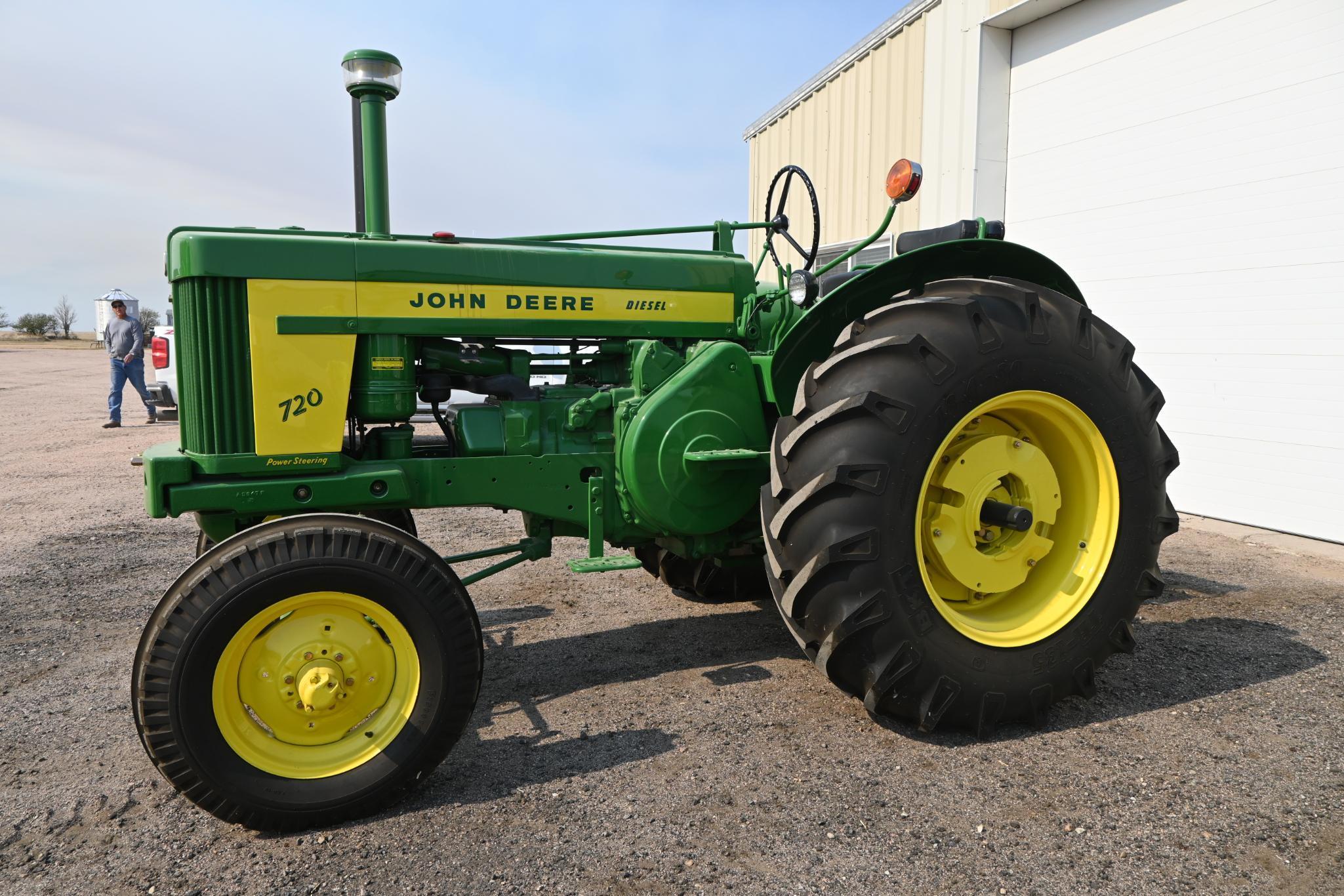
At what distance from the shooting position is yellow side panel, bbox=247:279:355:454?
108 inches

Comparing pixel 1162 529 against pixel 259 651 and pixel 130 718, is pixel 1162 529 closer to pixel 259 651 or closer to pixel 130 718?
pixel 259 651

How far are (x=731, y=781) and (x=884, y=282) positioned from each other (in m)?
1.84

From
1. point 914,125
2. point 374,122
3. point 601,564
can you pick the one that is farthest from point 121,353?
point 601,564

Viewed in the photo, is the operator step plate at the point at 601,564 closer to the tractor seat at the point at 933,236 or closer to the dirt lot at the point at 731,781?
the dirt lot at the point at 731,781

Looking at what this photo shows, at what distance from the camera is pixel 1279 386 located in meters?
5.72

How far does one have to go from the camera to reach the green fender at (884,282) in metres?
3.11

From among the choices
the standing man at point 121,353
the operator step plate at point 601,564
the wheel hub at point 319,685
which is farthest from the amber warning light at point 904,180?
the standing man at point 121,353

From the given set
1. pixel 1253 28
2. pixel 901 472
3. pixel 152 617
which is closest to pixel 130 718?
pixel 152 617

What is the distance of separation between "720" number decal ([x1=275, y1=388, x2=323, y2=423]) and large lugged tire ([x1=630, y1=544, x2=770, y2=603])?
188cm

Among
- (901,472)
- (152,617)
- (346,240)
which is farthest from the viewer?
(346,240)

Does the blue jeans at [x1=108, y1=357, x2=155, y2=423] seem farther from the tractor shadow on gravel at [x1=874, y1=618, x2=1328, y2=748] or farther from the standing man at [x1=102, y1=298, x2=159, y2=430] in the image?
the tractor shadow on gravel at [x1=874, y1=618, x2=1328, y2=748]

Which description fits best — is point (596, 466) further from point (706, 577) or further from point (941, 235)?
point (941, 235)

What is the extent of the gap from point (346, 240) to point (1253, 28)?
6022mm

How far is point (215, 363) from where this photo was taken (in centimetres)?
270
